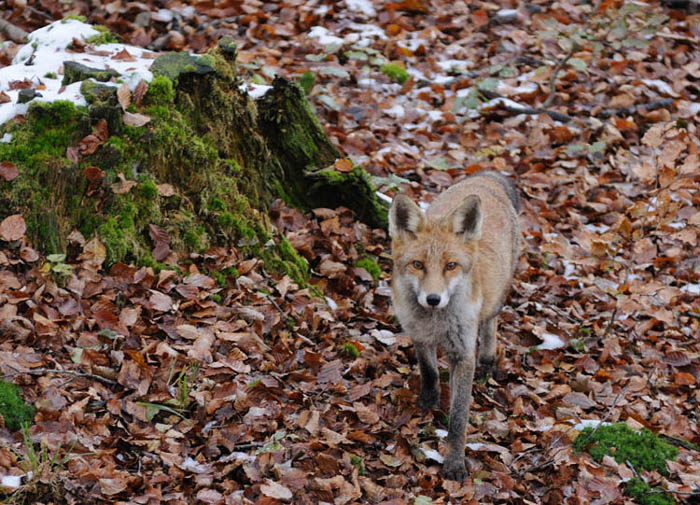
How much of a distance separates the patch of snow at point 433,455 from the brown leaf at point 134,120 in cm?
361

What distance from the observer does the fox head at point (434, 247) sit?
17.3 feet

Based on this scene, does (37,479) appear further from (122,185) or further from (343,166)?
(343,166)

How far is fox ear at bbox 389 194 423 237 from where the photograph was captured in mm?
5441

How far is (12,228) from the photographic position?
5.68m

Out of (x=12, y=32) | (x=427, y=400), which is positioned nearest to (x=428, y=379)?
(x=427, y=400)

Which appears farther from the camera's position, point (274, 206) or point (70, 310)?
point (274, 206)

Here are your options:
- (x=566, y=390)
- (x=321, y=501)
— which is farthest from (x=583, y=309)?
(x=321, y=501)

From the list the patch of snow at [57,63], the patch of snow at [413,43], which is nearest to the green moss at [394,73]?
the patch of snow at [413,43]

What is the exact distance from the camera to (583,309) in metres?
8.01

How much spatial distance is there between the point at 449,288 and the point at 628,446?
191 cm

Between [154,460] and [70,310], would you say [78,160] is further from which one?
[154,460]

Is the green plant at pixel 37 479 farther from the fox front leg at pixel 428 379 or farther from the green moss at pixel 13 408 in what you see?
the fox front leg at pixel 428 379

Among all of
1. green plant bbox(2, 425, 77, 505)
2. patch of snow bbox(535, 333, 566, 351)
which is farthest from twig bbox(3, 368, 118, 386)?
patch of snow bbox(535, 333, 566, 351)

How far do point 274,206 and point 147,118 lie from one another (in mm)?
1801
